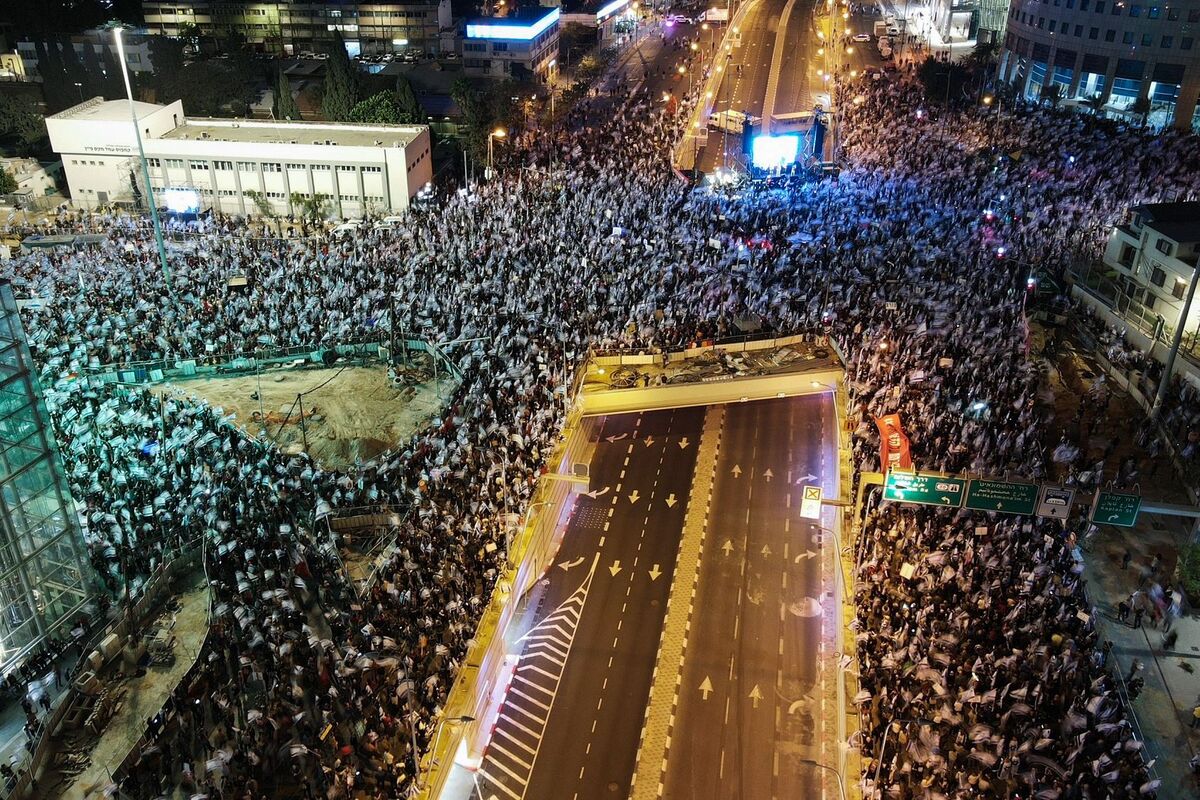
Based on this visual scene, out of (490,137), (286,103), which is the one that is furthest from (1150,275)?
(286,103)

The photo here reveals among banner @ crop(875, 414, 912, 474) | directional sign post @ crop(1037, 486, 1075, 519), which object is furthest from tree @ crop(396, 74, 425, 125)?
directional sign post @ crop(1037, 486, 1075, 519)

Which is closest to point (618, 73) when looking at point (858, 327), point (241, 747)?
point (858, 327)

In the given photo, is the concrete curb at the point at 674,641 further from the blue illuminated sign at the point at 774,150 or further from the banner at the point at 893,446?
the blue illuminated sign at the point at 774,150

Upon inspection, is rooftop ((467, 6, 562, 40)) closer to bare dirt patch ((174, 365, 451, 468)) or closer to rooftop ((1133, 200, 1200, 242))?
bare dirt patch ((174, 365, 451, 468))

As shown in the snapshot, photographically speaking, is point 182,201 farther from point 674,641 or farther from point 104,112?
point 674,641

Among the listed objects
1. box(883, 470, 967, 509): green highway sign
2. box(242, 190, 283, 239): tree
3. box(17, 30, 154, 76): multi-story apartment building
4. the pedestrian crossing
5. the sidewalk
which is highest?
box(17, 30, 154, 76): multi-story apartment building

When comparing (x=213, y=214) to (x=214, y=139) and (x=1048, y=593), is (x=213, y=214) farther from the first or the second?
(x=1048, y=593)
